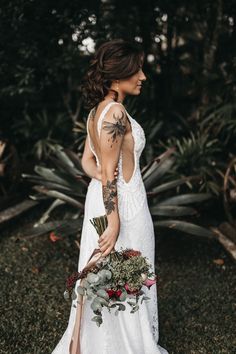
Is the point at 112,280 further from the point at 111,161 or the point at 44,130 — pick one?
the point at 44,130

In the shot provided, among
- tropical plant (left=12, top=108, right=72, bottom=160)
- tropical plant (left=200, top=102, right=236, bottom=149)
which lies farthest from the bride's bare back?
tropical plant (left=12, top=108, right=72, bottom=160)

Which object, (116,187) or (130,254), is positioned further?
(116,187)

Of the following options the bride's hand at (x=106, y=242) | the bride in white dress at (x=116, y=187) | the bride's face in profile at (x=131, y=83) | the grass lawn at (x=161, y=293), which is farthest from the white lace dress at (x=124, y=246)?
the grass lawn at (x=161, y=293)

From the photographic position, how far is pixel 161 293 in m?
4.95

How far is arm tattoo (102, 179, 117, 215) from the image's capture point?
122 inches

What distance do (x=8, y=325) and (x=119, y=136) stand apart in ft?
6.15

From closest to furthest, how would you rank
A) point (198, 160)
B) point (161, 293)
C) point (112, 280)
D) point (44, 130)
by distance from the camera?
point (112, 280), point (161, 293), point (198, 160), point (44, 130)

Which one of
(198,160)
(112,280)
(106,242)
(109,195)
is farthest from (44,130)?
(112,280)

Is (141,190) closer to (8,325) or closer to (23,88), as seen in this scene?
(8,325)

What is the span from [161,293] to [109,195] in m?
2.10

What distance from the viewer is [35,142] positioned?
794 cm

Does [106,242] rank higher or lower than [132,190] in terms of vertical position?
lower

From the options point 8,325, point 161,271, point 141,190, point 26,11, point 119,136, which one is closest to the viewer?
point 119,136

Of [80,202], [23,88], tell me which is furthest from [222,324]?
[23,88]
